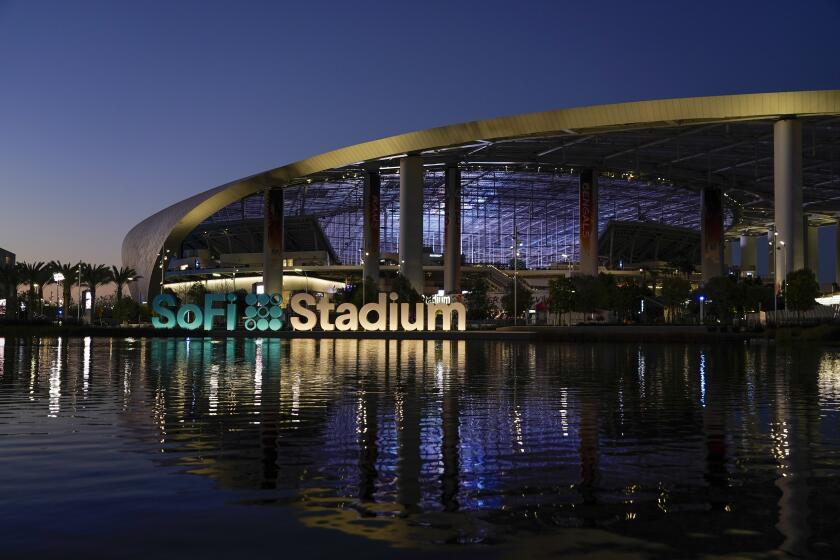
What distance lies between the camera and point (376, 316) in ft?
245

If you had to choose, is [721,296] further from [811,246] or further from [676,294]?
[811,246]

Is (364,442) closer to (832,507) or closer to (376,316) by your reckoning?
(832,507)

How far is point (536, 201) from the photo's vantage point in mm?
126375

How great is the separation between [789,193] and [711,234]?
29538 mm

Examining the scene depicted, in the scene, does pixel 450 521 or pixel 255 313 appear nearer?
pixel 450 521

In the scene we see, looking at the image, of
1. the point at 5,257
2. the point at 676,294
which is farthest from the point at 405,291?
the point at 5,257

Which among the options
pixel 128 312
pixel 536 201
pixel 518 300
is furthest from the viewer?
pixel 536 201

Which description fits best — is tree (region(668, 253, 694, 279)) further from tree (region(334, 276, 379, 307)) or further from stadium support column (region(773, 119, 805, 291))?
stadium support column (region(773, 119, 805, 291))

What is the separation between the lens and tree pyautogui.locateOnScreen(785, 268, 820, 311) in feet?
196

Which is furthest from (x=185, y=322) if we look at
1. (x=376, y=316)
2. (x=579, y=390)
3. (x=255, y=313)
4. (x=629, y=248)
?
(x=629, y=248)

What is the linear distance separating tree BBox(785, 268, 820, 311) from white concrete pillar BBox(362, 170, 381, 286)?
1773 inches

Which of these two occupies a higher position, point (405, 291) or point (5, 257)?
point (5, 257)

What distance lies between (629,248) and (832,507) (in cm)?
13606

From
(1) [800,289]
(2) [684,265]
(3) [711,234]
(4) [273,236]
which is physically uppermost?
(4) [273,236]
